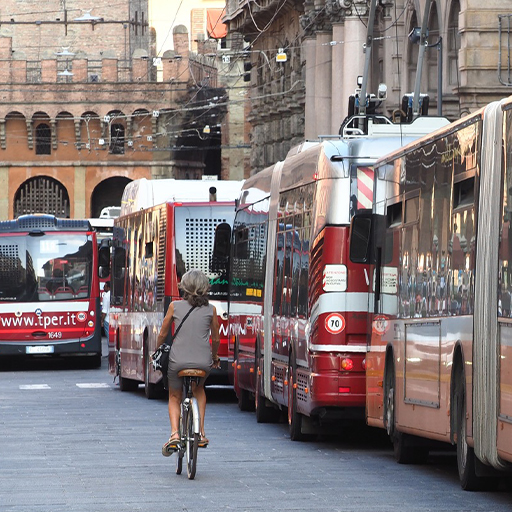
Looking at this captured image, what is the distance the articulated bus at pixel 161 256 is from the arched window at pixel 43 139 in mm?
60132

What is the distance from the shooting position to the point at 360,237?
1388 centimetres

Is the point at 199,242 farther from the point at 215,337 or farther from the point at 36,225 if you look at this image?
the point at 36,225

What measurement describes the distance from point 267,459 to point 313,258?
6.24 ft

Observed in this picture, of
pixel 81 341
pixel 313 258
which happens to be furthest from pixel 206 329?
pixel 81 341

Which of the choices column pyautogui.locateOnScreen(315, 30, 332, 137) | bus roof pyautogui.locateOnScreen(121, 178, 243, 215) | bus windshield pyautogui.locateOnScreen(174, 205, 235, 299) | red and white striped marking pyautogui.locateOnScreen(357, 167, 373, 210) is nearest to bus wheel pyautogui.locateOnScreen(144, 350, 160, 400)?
bus windshield pyautogui.locateOnScreen(174, 205, 235, 299)

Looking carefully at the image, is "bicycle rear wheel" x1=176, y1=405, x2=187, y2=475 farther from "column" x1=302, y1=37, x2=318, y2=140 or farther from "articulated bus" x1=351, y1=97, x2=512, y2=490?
"column" x1=302, y1=37, x2=318, y2=140

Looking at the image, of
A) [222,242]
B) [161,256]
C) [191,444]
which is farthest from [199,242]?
[191,444]

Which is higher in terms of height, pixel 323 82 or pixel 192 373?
pixel 323 82

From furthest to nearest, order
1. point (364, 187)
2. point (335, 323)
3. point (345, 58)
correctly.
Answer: point (345, 58), point (364, 187), point (335, 323)

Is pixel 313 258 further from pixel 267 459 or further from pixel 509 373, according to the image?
pixel 509 373

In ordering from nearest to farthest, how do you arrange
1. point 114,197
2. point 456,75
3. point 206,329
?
1. point 206,329
2. point 456,75
3. point 114,197

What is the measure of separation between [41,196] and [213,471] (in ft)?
246

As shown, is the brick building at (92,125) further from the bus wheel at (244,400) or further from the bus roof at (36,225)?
the bus wheel at (244,400)

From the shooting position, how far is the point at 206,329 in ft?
39.6
